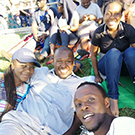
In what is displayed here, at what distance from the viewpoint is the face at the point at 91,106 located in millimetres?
1425

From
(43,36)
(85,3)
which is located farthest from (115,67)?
(43,36)

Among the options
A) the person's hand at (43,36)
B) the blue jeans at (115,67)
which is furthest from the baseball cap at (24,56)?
the person's hand at (43,36)

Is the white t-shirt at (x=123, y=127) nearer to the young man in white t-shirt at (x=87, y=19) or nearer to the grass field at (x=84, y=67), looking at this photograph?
the grass field at (x=84, y=67)

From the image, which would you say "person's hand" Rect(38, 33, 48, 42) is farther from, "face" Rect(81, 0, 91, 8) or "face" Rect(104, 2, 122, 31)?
"face" Rect(104, 2, 122, 31)

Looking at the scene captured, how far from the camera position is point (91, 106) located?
145cm

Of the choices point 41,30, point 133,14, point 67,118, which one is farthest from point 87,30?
point 67,118

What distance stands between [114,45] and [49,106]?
138 centimetres

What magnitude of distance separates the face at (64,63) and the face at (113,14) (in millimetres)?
750

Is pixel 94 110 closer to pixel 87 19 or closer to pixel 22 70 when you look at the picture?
pixel 22 70

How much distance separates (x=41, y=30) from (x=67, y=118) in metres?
3.80

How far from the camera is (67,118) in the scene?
6.56 ft

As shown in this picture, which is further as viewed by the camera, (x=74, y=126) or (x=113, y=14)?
(x=113, y=14)

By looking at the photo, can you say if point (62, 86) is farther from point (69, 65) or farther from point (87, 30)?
point (87, 30)

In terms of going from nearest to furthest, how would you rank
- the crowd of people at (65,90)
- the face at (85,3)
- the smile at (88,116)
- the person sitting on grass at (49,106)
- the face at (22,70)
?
the smile at (88,116) < the crowd of people at (65,90) < the person sitting on grass at (49,106) < the face at (22,70) < the face at (85,3)
